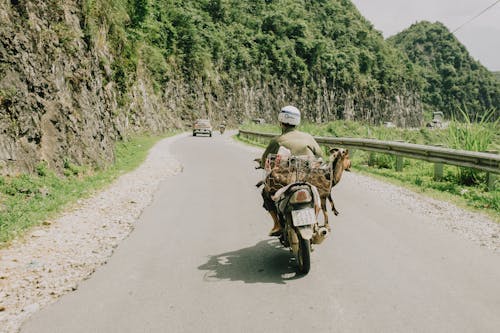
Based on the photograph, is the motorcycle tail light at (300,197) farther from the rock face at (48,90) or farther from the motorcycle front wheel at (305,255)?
the rock face at (48,90)

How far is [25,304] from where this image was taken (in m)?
4.51

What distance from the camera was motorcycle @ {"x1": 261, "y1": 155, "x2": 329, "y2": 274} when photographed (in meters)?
5.08

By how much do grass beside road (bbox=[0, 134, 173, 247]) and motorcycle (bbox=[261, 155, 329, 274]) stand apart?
13.2ft

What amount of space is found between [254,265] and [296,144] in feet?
5.20

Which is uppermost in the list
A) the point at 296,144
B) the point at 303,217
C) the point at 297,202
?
the point at 296,144

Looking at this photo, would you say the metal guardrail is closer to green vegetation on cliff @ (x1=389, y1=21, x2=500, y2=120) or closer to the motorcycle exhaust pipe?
the motorcycle exhaust pipe

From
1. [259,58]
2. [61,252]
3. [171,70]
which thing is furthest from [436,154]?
[259,58]

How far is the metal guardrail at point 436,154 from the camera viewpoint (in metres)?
9.90

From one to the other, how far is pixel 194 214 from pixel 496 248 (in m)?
4.84

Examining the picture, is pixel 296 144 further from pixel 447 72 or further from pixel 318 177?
pixel 447 72

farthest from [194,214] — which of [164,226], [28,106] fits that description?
[28,106]

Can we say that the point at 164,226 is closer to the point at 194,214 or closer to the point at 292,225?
the point at 194,214

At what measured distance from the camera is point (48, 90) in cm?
1263

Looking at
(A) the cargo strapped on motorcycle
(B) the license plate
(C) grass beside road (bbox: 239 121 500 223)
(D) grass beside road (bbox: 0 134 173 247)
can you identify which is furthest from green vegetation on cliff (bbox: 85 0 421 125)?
(B) the license plate
